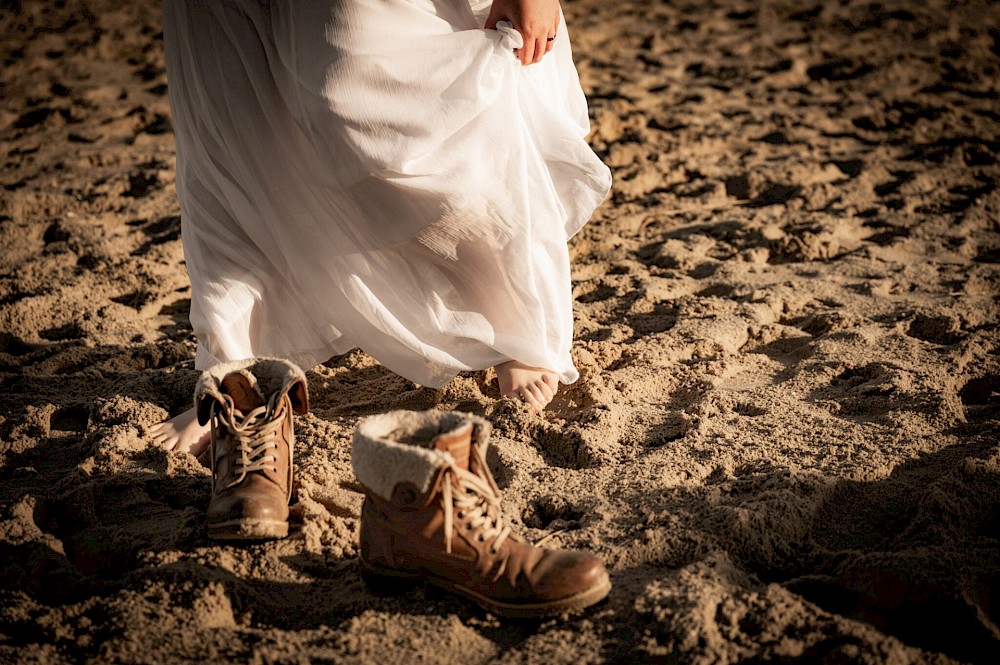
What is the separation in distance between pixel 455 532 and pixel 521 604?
6.4 inches

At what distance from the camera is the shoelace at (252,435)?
1503mm

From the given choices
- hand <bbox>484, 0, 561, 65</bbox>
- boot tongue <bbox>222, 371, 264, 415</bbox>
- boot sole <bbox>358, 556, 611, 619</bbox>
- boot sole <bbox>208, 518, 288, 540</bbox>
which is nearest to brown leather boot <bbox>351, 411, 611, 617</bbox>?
boot sole <bbox>358, 556, 611, 619</bbox>

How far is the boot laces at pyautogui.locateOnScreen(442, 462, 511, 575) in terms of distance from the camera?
4.19 feet

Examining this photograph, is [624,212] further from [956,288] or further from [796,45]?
[796,45]

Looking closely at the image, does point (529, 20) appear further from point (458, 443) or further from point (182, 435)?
point (182, 435)

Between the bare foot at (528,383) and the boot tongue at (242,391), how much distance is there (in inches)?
25.9

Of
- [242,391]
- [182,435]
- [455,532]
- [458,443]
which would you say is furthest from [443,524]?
[182,435]

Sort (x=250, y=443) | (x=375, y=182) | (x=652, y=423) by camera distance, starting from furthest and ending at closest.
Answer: (x=652, y=423), (x=375, y=182), (x=250, y=443)

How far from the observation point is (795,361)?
87.7 inches

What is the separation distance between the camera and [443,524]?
1290 millimetres

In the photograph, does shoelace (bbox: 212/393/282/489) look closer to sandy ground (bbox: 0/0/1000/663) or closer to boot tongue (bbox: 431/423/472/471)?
sandy ground (bbox: 0/0/1000/663)

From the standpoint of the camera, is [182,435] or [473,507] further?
[182,435]

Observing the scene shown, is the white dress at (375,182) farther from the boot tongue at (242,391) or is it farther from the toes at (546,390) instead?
the boot tongue at (242,391)

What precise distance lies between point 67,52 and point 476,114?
17.5 feet
